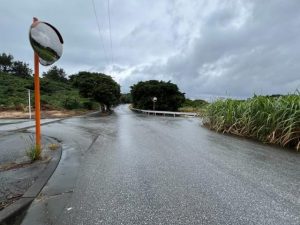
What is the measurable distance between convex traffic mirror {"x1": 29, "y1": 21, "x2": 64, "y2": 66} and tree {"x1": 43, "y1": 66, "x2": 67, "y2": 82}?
252 ft

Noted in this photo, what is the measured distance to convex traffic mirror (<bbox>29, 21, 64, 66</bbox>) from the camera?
4.80 m

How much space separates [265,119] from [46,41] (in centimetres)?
774

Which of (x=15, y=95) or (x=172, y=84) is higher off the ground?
(x=172, y=84)

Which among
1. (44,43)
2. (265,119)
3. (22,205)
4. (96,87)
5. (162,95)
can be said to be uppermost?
(96,87)

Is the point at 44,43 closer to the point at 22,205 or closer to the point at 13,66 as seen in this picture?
the point at 22,205

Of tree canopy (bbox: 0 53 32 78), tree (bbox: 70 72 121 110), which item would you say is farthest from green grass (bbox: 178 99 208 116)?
tree canopy (bbox: 0 53 32 78)

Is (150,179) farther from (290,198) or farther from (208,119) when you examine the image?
(208,119)

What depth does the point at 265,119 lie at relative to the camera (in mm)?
9320

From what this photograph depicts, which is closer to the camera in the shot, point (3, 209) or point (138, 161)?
point (3, 209)

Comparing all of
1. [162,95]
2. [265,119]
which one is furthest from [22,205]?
[162,95]

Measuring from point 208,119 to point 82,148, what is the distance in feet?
28.4

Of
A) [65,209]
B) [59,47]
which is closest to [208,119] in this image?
[59,47]

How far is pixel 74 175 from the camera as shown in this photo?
4539 mm

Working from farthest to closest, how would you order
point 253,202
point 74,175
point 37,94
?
point 37,94, point 74,175, point 253,202
